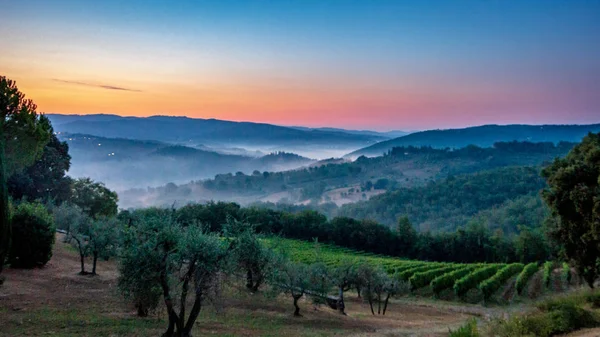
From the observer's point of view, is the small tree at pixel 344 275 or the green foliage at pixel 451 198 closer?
the small tree at pixel 344 275

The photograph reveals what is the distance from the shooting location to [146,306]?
56.2ft

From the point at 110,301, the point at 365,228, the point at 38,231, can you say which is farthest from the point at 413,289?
the point at 365,228

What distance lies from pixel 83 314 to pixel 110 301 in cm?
314

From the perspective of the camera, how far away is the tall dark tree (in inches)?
1800

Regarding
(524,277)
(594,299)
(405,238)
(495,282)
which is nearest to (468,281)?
(495,282)

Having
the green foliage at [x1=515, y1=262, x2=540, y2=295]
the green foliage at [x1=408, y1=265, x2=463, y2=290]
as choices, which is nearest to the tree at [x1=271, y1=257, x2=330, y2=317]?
the green foliage at [x1=408, y1=265, x2=463, y2=290]

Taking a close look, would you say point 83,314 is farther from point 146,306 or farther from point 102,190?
point 102,190

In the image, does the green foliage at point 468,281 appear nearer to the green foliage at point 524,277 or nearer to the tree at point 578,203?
the green foliage at point 524,277

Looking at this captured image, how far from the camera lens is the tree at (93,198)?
54125 millimetres

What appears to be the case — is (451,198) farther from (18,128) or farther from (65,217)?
(18,128)

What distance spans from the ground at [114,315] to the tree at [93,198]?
1052 inches

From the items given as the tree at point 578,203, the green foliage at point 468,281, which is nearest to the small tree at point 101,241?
the tree at point 578,203

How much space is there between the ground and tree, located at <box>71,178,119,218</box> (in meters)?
26.7

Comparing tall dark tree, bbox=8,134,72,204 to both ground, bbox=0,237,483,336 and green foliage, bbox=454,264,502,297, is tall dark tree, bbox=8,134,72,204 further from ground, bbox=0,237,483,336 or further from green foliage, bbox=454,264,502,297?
green foliage, bbox=454,264,502,297
